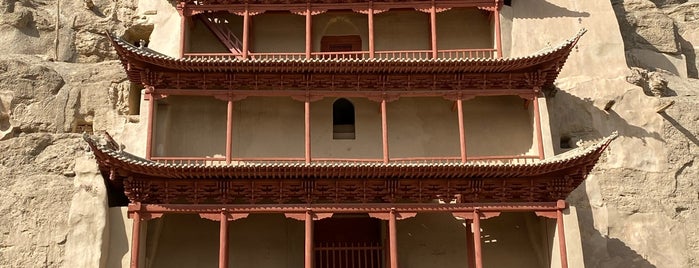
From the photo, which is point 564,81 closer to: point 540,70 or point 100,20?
point 540,70

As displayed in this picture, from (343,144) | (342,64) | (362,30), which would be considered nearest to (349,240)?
(343,144)

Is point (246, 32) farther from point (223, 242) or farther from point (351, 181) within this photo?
point (223, 242)

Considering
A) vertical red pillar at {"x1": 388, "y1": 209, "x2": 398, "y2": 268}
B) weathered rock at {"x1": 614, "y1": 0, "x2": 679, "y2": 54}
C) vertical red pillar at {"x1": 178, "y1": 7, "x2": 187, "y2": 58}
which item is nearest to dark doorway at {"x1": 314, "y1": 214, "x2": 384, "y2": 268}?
vertical red pillar at {"x1": 388, "y1": 209, "x2": 398, "y2": 268}

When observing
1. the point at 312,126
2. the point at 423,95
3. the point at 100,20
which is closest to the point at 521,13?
the point at 423,95

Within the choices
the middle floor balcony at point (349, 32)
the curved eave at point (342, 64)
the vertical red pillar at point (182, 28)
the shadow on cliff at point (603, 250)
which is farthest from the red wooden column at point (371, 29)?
the shadow on cliff at point (603, 250)

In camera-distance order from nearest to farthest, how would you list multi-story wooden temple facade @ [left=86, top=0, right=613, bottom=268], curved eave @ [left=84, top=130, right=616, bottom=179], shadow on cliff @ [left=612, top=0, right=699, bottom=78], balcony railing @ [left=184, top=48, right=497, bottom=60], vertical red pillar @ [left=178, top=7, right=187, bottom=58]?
curved eave @ [left=84, top=130, right=616, bottom=179]
multi-story wooden temple facade @ [left=86, top=0, right=613, bottom=268]
balcony railing @ [left=184, top=48, right=497, bottom=60]
vertical red pillar @ [left=178, top=7, right=187, bottom=58]
shadow on cliff @ [left=612, top=0, right=699, bottom=78]

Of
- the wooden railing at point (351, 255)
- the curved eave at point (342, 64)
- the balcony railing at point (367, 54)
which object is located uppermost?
the balcony railing at point (367, 54)

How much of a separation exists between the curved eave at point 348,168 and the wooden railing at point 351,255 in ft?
7.20

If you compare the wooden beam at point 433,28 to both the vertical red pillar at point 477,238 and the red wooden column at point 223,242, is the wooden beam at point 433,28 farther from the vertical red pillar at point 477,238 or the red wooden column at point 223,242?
the red wooden column at point 223,242

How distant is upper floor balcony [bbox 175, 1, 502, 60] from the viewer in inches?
859

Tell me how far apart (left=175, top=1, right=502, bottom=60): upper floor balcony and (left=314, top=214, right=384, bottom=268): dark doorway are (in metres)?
4.13

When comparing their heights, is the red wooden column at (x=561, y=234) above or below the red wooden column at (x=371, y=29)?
below

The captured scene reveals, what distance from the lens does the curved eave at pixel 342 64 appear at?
19.3 m

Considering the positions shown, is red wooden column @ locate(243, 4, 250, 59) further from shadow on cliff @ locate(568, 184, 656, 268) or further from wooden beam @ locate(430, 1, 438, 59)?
shadow on cliff @ locate(568, 184, 656, 268)
